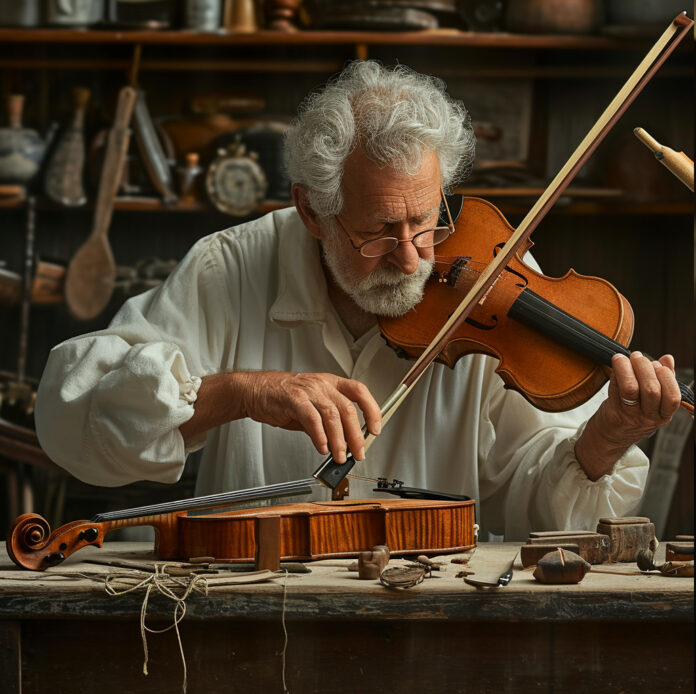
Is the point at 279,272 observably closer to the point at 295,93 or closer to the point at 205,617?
the point at 205,617

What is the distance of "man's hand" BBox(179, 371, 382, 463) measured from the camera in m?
1.44

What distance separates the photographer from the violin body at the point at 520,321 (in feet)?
5.40

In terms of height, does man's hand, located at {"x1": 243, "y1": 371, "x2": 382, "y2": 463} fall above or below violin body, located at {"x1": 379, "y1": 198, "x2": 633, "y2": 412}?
below

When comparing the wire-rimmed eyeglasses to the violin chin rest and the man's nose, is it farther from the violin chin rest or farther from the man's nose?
the violin chin rest

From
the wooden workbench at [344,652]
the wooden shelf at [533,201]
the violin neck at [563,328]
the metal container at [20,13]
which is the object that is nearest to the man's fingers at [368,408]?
the wooden workbench at [344,652]

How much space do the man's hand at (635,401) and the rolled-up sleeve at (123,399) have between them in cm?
63

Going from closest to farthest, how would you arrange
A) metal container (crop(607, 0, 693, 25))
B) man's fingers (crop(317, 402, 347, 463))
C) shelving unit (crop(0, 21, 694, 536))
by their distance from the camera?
1. man's fingers (crop(317, 402, 347, 463))
2. metal container (crop(607, 0, 693, 25))
3. shelving unit (crop(0, 21, 694, 536))

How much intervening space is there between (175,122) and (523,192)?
1.06 meters

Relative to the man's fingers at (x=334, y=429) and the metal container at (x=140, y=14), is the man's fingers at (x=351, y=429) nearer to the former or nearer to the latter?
the man's fingers at (x=334, y=429)

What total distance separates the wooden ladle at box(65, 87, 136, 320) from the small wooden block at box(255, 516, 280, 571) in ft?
6.34

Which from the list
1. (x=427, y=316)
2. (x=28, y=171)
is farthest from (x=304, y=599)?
(x=28, y=171)

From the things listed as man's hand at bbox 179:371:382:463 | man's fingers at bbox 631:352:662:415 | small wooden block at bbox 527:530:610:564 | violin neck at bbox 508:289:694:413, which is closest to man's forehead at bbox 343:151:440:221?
violin neck at bbox 508:289:694:413

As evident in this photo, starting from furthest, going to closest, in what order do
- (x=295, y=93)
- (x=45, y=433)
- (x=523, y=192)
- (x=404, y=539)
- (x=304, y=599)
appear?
(x=295, y=93) → (x=523, y=192) → (x=45, y=433) → (x=404, y=539) → (x=304, y=599)

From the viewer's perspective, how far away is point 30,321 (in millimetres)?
3195
